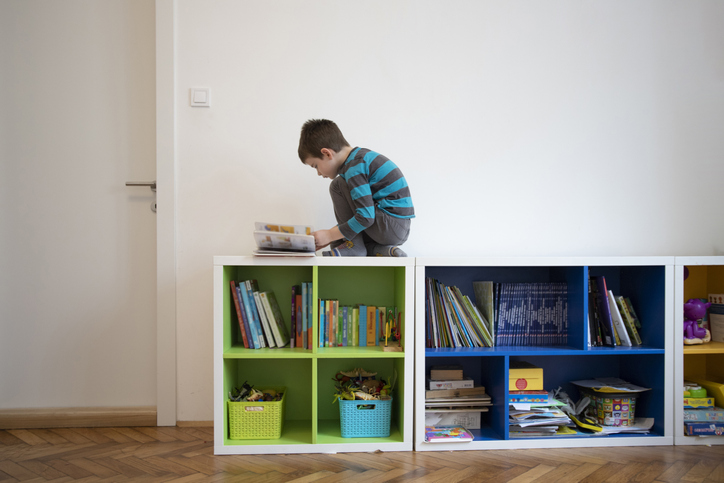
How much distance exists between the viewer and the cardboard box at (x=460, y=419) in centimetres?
A: 200

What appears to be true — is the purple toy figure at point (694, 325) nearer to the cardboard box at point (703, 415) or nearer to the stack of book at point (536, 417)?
the cardboard box at point (703, 415)

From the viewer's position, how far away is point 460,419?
202 centimetres

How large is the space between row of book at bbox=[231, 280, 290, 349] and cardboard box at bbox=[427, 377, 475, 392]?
0.64 metres

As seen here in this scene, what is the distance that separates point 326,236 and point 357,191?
0.74ft

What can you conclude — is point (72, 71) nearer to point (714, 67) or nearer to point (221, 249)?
point (221, 249)

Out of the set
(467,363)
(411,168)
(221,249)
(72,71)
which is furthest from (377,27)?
(467,363)

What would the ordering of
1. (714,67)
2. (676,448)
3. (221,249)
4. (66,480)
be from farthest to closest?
(714,67) → (221,249) → (676,448) → (66,480)

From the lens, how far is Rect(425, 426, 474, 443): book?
185 centimetres

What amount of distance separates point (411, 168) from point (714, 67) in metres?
1.58

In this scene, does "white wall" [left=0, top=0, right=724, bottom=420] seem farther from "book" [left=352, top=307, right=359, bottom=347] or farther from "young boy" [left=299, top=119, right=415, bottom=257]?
"book" [left=352, top=307, right=359, bottom=347]

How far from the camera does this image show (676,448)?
1.92 meters

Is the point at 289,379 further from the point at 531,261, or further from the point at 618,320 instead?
the point at 618,320

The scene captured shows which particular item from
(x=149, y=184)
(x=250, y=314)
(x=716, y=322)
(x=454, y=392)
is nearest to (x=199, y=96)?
(x=149, y=184)

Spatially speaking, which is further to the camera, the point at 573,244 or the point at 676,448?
the point at 573,244
